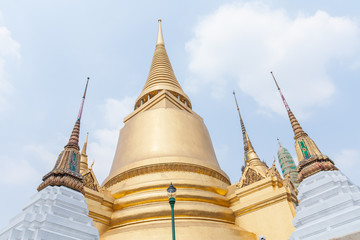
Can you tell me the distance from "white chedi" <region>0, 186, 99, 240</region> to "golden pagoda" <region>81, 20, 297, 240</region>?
2.11 m

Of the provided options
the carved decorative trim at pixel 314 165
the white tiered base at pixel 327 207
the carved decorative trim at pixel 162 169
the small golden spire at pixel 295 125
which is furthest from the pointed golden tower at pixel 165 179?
the small golden spire at pixel 295 125

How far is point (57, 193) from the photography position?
5.16 metres

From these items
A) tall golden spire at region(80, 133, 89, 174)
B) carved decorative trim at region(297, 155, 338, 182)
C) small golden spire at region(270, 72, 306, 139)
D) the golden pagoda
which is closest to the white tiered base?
carved decorative trim at region(297, 155, 338, 182)

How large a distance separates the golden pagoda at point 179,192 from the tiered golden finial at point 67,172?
7.21 ft

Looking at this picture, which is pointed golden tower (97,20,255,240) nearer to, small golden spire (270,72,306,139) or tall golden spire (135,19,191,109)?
tall golden spire (135,19,191,109)

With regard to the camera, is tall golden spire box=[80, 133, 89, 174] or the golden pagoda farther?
tall golden spire box=[80, 133, 89, 174]

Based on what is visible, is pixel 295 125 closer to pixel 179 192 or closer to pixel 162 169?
pixel 179 192

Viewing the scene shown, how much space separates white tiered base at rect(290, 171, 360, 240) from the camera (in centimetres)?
473

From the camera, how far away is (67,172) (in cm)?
559

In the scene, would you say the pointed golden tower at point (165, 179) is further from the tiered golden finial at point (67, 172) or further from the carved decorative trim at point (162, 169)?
the tiered golden finial at point (67, 172)

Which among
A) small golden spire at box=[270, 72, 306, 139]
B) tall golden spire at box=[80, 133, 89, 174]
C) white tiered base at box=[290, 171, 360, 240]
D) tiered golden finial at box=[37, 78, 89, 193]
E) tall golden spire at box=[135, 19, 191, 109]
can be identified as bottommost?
white tiered base at box=[290, 171, 360, 240]

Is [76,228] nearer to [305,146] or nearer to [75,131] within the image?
[75,131]

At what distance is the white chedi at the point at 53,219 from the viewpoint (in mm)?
4324

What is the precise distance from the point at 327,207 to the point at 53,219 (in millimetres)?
4909
